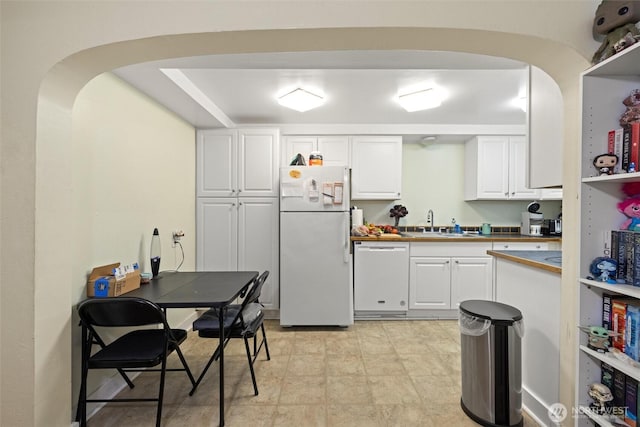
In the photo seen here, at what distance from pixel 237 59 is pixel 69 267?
1533mm

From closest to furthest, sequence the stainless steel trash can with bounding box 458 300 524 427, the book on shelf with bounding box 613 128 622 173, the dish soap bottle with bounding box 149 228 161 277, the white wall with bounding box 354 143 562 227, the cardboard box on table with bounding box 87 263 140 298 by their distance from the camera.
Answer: the book on shelf with bounding box 613 128 622 173 → the stainless steel trash can with bounding box 458 300 524 427 → the cardboard box on table with bounding box 87 263 140 298 → the dish soap bottle with bounding box 149 228 161 277 → the white wall with bounding box 354 143 562 227

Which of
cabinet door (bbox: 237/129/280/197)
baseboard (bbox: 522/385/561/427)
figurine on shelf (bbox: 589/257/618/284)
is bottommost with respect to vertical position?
baseboard (bbox: 522/385/561/427)

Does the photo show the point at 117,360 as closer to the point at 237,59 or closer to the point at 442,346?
the point at 237,59

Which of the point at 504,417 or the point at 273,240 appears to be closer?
the point at 504,417

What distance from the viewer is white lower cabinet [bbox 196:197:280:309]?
3320 mm

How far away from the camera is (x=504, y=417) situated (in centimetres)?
161

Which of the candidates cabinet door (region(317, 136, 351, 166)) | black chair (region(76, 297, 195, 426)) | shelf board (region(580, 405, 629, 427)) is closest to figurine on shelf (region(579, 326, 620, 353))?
shelf board (region(580, 405, 629, 427))

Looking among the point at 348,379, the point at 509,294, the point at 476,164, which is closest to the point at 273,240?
the point at 348,379

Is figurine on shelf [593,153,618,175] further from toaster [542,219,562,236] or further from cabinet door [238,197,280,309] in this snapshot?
toaster [542,219,562,236]

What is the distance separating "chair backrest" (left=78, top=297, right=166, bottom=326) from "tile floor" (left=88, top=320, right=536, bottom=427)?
2.24 ft

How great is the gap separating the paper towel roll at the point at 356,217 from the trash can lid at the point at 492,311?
194cm

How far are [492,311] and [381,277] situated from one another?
5.37ft

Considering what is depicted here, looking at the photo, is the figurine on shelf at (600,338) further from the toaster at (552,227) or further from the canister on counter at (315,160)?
the toaster at (552,227)

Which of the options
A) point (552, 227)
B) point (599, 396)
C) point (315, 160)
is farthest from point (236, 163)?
point (552, 227)
